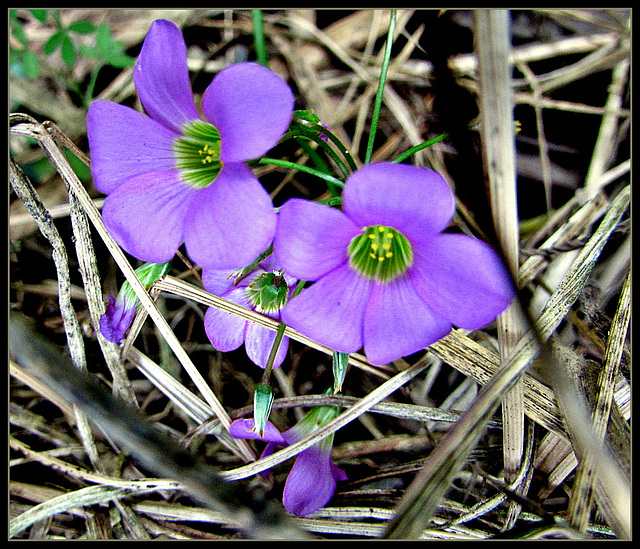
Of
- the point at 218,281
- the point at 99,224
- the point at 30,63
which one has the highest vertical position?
the point at 30,63

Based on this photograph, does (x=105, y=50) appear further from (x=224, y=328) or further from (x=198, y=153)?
(x=224, y=328)

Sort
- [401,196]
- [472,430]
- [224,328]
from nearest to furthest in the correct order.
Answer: [401,196], [472,430], [224,328]

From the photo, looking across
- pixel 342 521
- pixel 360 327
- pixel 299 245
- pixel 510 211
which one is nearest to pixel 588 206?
pixel 510 211

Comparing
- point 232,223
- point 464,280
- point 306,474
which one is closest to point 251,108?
point 232,223

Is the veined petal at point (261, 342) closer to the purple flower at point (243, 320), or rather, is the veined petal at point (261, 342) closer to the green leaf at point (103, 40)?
the purple flower at point (243, 320)

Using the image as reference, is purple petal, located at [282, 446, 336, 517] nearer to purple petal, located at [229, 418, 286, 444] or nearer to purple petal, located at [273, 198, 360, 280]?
purple petal, located at [229, 418, 286, 444]
